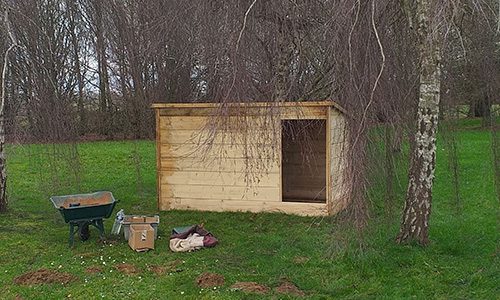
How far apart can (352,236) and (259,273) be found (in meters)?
1.41

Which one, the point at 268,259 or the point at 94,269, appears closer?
the point at 94,269

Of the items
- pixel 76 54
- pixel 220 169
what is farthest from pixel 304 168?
pixel 76 54

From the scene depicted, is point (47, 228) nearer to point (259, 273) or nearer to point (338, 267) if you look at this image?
point (259, 273)

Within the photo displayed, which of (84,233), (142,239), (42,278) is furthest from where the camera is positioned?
(84,233)

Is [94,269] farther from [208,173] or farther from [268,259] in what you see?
[208,173]

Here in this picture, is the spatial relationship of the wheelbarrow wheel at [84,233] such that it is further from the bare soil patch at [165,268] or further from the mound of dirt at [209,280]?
the mound of dirt at [209,280]

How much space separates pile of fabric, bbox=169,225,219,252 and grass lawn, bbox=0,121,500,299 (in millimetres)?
113

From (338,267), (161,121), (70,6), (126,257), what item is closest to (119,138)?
(70,6)

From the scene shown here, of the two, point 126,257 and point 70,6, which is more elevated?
point 70,6

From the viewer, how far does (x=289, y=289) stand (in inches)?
178

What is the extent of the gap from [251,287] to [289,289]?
1.09 feet

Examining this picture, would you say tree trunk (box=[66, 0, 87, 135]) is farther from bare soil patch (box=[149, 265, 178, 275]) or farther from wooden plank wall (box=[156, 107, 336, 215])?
bare soil patch (box=[149, 265, 178, 275])

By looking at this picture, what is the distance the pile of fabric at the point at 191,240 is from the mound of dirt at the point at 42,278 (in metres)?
1.21

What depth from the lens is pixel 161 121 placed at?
307 inches
